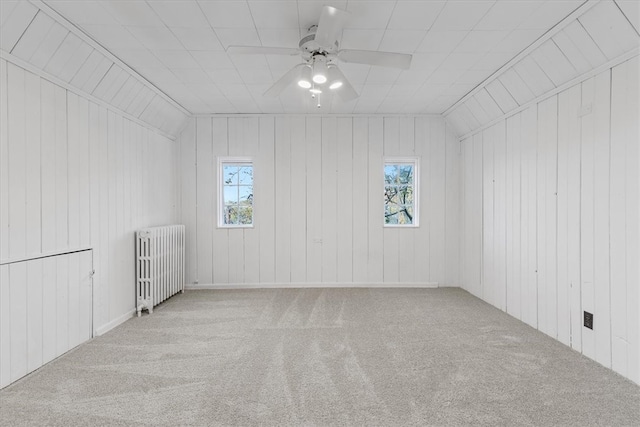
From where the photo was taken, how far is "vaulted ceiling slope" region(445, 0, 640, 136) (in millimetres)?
2332

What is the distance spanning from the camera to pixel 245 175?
5531 millimetres

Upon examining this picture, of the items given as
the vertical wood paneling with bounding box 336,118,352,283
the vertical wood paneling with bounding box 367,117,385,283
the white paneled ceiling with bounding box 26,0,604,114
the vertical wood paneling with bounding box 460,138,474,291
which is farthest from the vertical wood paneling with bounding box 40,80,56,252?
the vertical wood paneling with bounding box 460,138,474,291

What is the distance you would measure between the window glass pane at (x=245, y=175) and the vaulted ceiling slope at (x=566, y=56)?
3.26m

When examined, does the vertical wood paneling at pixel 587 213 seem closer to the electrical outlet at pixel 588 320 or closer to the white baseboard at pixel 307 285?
the electrical outlet at pixel 588 320

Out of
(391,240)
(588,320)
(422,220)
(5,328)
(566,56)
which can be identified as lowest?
A: (588,320)

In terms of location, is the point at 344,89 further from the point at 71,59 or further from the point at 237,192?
→ the point at 237,192

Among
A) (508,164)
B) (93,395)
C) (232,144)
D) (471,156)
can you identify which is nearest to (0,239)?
(93,395)

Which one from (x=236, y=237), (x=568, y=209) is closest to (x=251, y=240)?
(x=236, y=237)

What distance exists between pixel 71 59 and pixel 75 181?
1.01 meters

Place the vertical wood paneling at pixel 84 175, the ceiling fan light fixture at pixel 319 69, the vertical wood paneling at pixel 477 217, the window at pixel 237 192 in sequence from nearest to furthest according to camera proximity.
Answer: the ceiling fan light fixture at pixel 319 69, the vertical wood paneling at pixel 84 175, the vertical wood paneling at pixel 477 217, the window at pixel 237 192

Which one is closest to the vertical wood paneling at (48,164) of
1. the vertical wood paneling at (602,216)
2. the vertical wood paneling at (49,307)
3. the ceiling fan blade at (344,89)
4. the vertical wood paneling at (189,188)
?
the vertical wood paneling at (49,307)

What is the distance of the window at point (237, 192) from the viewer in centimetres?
553

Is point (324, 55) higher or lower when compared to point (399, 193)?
higher

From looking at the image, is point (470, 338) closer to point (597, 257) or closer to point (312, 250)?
point (597, 257)
